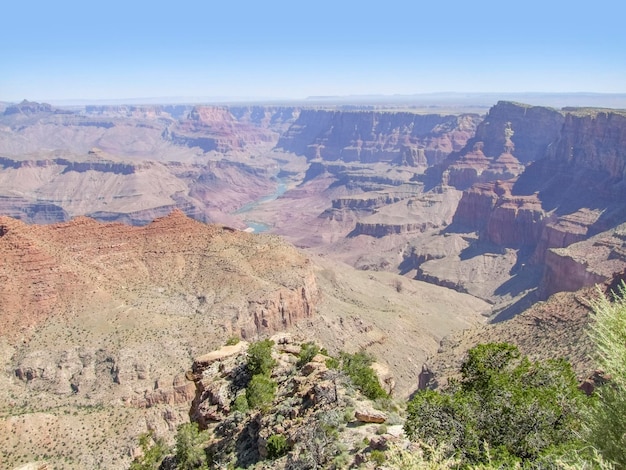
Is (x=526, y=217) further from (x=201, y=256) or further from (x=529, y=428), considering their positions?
(x=529, y=428)

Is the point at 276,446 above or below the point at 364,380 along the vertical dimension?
above

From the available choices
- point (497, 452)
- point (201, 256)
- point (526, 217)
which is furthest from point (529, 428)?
point (526, 217)

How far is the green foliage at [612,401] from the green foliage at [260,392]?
54.1 feet

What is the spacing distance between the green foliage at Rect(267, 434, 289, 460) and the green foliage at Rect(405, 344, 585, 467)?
224 inches

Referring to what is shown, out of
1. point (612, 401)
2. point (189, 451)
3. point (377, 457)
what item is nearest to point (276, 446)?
point (377, 457)

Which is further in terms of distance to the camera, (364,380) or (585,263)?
(585,263)

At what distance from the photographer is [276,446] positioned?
2347 cm

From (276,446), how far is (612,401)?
1369 cm

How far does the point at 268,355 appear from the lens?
3388 cm

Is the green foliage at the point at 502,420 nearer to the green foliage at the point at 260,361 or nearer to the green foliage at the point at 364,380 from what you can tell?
the green foliage at the point at 364,380

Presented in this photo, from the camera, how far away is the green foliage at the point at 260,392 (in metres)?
28.7

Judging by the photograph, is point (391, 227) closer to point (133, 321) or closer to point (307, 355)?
point (133, 321)

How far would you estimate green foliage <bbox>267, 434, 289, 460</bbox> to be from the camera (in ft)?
76.6

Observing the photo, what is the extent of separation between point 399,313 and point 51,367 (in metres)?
55.7
